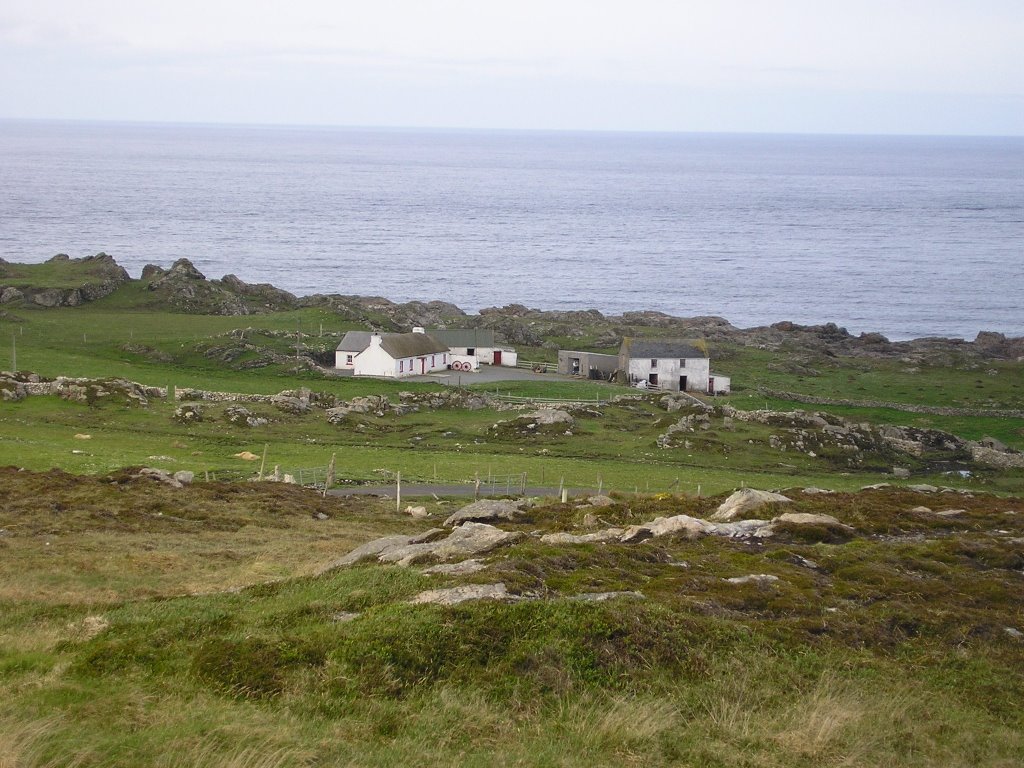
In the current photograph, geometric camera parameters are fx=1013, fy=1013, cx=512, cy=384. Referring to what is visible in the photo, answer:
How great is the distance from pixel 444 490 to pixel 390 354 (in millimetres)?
35760

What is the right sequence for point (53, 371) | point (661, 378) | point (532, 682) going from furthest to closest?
point (661, 378)
point (53, 371)
point (532, 682)

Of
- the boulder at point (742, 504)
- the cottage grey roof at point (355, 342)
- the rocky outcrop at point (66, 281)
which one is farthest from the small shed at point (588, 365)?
the boulder at point (742, 504)

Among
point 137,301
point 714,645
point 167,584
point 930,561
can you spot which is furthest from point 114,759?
point 137,301

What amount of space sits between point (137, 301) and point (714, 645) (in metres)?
96.5

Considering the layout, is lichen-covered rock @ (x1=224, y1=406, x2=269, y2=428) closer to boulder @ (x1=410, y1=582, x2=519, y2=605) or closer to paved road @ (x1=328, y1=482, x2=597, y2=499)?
paved road @ (x1=328, y1=482, x2=597, y2=499)

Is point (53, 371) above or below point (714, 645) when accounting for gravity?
below

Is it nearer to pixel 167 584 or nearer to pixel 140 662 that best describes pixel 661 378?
pixel 167 584

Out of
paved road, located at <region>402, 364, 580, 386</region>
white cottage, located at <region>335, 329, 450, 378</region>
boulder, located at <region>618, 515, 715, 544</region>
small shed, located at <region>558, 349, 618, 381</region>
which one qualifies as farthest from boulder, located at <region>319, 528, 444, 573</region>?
small shed, located at <region>558, 349, 618, 381</region>

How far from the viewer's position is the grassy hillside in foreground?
13648 mm

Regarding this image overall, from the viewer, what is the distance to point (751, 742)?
14.1m

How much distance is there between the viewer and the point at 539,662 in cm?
1612

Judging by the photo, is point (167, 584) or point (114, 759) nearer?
point (114, 759)

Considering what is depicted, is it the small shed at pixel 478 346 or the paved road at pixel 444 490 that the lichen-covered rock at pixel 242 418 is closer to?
the paved road at pixel 444 490

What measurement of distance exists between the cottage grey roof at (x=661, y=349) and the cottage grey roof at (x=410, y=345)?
16.0 meters
